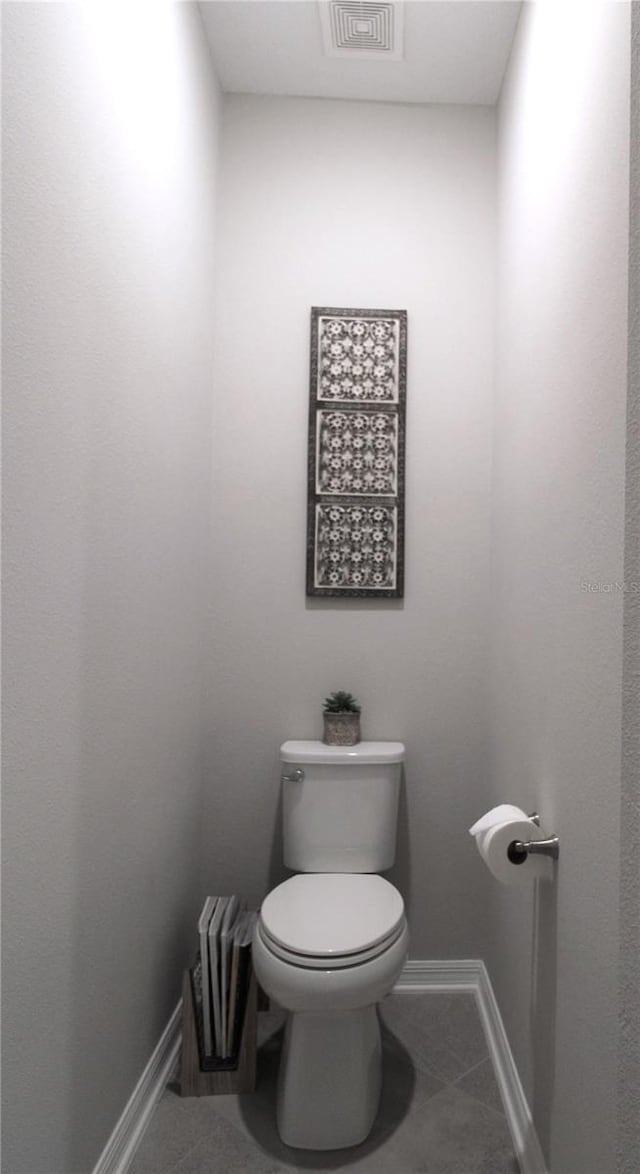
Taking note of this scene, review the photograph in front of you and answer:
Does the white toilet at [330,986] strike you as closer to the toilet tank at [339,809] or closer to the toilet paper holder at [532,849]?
the toilet tank at [339,809]

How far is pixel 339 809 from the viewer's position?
1.74m

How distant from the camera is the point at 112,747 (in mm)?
1183

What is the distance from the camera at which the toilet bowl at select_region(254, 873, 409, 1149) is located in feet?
4.08

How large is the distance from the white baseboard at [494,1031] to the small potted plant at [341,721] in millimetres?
703

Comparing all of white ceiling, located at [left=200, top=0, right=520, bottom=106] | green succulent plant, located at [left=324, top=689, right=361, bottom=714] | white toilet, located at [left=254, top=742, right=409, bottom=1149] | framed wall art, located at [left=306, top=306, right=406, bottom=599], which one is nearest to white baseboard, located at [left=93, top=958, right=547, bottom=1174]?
white toilet, located at [left=254, top=742, right=409, bottom=1149]

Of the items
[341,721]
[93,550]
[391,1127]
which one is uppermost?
[93,550]

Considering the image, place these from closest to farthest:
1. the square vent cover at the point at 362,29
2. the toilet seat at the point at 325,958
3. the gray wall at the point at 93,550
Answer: the gray wall at the point at 93,550, the toilet seat at the point at 325,958, the square vent cover at the point at 362,29

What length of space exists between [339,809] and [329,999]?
1.78 feet

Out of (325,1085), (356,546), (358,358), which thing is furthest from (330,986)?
(358,358)

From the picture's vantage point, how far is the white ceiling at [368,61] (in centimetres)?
164

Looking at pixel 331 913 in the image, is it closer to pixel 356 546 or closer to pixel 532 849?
pixel 532 849

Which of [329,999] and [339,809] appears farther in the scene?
[339,809]

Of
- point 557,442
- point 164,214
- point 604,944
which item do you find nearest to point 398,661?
point 557,442

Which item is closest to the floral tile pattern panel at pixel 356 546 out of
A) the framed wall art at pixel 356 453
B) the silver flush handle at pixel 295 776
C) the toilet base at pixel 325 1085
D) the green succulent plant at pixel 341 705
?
the framed wall art at pixel 356 453
